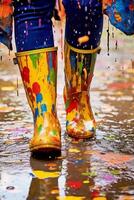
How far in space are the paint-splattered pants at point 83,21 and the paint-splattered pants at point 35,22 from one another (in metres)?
0.20

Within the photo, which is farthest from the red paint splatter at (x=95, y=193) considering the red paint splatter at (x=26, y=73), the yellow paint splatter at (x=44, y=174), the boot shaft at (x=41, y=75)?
the red paint splatter at (x=26, y=73)

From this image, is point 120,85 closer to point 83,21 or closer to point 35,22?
point 83,21

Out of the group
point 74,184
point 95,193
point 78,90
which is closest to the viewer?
point 95,193

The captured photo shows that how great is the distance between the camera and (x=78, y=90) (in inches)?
134

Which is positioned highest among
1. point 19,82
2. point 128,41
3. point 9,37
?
point 9,37

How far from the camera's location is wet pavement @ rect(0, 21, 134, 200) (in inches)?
104

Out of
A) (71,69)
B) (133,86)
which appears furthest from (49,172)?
(133,86)

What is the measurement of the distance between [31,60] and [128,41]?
15.3 feet

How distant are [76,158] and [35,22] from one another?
0.61 metres

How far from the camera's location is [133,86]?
488cm

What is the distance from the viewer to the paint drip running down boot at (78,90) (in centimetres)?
334

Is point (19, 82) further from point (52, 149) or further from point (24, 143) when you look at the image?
point (52, 149)

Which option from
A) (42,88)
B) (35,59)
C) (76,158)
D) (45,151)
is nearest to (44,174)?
(45,151)

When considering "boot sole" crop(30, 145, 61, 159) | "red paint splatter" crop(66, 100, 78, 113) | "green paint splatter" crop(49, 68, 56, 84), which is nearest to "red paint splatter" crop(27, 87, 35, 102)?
"green paint splatter" crop(49, 68, 56, 84)
